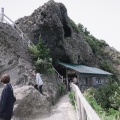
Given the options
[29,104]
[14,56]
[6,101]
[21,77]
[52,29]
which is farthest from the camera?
[52,29]

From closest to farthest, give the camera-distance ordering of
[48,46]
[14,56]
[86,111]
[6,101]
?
[86,111], [6,101], [14,56], [48,46]

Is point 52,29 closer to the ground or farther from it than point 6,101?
farther from it

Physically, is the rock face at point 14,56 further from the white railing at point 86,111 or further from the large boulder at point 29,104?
the white railing at point 86,111

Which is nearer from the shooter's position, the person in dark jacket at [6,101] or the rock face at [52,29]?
the person in dark jacket at [6,101]

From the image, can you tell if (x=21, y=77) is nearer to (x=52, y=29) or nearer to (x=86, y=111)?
(x=86, y=111)

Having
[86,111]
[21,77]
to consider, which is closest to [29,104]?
[21,77]

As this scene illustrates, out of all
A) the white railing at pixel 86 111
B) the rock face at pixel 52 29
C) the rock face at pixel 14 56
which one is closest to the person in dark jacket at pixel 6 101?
the white railing at pixel 86 111

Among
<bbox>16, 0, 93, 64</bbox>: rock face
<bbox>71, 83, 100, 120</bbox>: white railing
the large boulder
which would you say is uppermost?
<bbox>16, 0, 93, 64</bbox>: rock face

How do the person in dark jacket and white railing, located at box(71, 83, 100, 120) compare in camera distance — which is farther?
the person in dark jacket

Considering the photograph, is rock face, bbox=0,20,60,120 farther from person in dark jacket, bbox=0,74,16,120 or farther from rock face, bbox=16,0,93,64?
rock face, bbox=16,0,93,64

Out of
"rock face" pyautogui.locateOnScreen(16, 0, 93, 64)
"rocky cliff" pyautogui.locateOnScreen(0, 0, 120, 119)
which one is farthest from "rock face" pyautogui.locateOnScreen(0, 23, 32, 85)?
"rock face" pyautogui.locateOnScreen(16, 0, 93, 64)

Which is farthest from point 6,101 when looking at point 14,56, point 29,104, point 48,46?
point 48,46

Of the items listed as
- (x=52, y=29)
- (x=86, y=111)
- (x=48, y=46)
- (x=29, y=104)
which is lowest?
(x=29, y=104)

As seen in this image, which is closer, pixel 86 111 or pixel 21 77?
pixel 86 111
